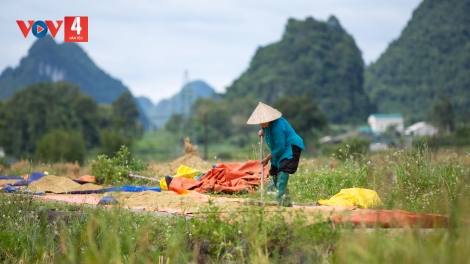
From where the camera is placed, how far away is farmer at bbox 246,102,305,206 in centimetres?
809

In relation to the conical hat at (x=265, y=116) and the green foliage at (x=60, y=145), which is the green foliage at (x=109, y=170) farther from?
the green foliage at (x=60, y=145)

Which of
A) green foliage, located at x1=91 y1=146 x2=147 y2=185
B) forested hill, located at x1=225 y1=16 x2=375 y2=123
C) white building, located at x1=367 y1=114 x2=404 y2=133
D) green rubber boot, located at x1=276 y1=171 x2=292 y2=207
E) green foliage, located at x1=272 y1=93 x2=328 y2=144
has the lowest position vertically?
green rubber boot, located at x1=276 y1=171 x2=292 y2=207

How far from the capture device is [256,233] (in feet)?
19.2

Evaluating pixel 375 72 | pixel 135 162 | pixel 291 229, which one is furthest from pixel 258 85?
pixel 291 229

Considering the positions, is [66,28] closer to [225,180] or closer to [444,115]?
[225,180]

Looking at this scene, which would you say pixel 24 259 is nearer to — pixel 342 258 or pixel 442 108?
pixel 342 258

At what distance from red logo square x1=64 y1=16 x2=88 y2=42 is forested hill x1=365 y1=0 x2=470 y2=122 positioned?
102m

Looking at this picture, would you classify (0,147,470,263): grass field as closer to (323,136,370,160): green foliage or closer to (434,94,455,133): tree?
(323,136,370,160): green foliage

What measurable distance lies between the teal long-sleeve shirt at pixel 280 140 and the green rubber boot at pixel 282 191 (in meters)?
0.18

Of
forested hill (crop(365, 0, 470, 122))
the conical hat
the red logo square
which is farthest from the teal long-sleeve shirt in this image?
forested hill (crop(365, 0, 470, 122))

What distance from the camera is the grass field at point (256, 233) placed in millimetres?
4488

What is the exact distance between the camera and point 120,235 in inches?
278

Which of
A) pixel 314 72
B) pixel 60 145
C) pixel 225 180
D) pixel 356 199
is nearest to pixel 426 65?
pixel 314 72

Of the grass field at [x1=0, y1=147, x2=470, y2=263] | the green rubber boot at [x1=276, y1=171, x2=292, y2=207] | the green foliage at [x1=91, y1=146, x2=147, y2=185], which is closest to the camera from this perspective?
the grass field at [x1=0, y1=147, x2=470, y2=263]
